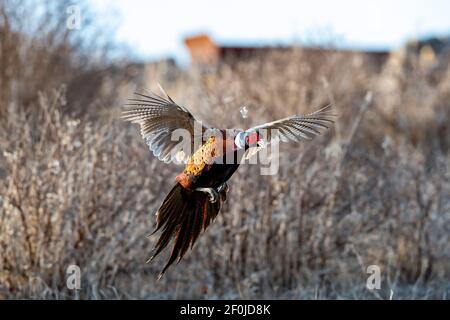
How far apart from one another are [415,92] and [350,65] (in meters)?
0.99

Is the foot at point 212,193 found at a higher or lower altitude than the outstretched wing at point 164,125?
lower

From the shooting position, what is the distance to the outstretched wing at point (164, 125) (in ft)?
11.1

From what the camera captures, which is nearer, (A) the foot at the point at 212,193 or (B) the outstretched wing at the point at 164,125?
(A) the foot at the point at 212,193

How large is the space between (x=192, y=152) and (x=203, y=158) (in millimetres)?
326

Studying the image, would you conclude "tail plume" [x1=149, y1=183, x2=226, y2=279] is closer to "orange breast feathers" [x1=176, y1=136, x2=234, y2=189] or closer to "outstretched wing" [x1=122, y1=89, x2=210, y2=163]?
"orange breast feathers" [x1=176, y1=136, x2=234, y2=189]

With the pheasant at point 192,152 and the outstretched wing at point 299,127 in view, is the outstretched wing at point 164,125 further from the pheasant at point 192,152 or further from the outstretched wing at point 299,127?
the outstretched wing at point 299,127

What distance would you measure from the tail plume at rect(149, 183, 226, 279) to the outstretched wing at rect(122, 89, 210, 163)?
0.26 m

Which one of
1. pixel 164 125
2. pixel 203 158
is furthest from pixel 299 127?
pixel 164 125

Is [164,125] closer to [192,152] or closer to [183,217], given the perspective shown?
[192,152]

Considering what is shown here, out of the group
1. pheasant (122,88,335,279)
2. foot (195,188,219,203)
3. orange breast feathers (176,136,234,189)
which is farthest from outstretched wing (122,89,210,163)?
foot (195,188,219,203)

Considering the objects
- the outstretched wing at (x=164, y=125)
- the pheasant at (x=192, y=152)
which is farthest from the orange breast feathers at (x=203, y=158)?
the outstretched wing at (x=164, y=125)

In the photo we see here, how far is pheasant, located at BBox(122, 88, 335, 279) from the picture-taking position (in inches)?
123

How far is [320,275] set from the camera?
18.9ft

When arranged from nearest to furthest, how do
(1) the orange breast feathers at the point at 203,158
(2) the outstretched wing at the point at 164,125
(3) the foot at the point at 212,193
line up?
1. (1) the orange breast feathers at the point at 203,158
2. (3) the foot at the point at 212,193
3. (2) the outstretched wing at the point at 164,125
